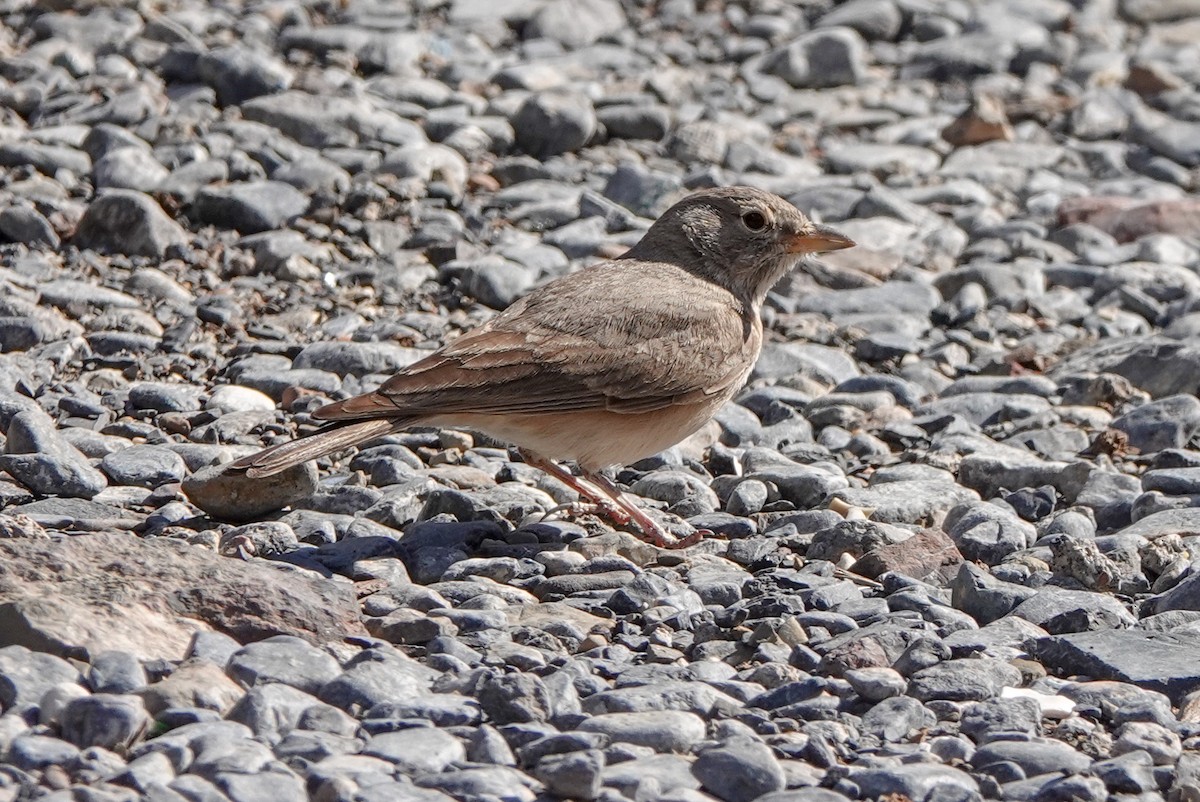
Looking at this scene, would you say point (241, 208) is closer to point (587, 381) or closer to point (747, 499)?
point (587, 381)

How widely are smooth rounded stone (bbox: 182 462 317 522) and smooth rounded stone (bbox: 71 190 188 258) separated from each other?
107 inches

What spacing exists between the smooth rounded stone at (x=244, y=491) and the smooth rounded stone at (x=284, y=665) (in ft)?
4.09

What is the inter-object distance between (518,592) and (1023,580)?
68.0 inches

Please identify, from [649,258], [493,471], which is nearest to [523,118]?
[649,258]

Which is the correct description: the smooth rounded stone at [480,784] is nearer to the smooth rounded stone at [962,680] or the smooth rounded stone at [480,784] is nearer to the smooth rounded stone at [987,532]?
the smooth rounded stone at [962,680]

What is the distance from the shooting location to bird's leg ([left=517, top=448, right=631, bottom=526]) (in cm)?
650

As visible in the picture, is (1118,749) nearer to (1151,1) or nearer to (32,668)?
(32,668)

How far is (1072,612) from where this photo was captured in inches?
215

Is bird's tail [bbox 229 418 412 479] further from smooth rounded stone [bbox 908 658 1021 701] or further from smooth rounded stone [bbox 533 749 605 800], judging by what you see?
smooth rounded stone [bbox 908 658 1021 701]

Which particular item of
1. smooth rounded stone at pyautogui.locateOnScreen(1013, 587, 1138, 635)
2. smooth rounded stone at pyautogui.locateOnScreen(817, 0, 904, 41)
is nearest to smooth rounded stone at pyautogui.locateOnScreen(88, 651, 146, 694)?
smooth rounded stone at pyautogui.locateOnScreen(1013, 587, 1138, 635)

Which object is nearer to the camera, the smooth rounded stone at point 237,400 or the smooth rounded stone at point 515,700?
the smooth rounded stone at point 515,700

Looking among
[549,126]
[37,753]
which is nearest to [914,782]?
[37,753]

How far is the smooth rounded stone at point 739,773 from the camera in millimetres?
4164

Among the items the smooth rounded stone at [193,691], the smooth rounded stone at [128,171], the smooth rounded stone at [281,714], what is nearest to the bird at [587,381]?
the smooth rounded stone at [193,691]
